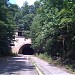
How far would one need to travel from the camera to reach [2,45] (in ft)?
193

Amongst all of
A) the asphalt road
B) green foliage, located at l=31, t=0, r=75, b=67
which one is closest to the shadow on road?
the asphalt road

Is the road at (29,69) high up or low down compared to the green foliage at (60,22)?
down

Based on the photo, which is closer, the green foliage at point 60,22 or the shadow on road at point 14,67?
the shadow on road at point 14,67

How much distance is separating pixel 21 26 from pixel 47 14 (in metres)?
78.3

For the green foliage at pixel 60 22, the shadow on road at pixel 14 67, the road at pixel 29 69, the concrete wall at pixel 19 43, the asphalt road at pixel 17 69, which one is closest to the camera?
the road at pixel 29 69

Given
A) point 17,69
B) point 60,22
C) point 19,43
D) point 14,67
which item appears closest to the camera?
point 17,69

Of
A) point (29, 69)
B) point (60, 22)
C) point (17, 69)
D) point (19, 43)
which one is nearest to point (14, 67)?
point (17, 69)

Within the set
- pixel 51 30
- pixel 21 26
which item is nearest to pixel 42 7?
pixel 51 30

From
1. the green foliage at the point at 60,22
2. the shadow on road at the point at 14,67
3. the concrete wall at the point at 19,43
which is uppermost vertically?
the green foliage at the point at 60,22

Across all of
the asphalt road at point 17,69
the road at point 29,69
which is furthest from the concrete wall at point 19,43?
the road at point 29,69

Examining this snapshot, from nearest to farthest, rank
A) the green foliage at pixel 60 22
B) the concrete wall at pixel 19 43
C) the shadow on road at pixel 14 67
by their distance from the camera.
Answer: the shadow on road at pixel 14 67
the green foliage at pixel 60 22
the concrete wall at pixel 19 43

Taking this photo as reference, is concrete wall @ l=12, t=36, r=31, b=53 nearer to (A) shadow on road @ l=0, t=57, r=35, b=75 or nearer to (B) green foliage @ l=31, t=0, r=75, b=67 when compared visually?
(B) green foliage @ l=31, t=0, r=75, b=67

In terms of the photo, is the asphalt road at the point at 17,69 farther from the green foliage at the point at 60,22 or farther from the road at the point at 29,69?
the green foliage at the point at 60,22

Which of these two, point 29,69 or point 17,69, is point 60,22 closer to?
point 29,69
